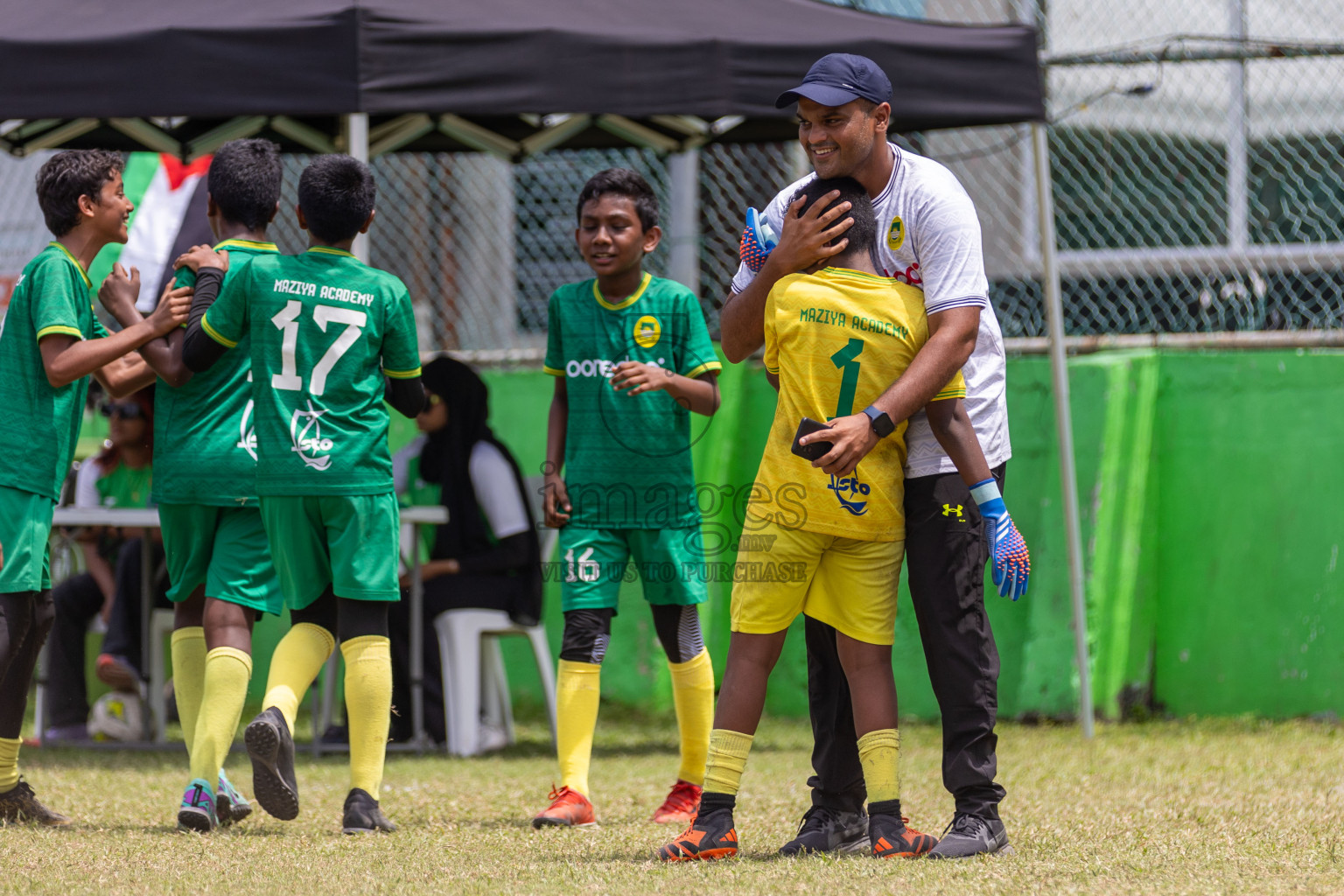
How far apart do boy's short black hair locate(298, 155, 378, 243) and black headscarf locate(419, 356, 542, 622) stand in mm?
2158

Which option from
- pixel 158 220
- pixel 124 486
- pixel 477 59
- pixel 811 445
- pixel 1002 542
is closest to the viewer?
pixel 811 445

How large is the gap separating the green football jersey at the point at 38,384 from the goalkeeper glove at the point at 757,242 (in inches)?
73.9

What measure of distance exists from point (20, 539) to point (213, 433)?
57cm

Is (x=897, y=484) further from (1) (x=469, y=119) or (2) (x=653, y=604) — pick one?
(1) (x=469, y=119)

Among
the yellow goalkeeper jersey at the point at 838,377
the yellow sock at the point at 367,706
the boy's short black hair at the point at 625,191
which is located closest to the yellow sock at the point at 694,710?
the yellow sock at the point at 367,706

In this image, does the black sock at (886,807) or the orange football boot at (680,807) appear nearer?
the black sock at (886,807)

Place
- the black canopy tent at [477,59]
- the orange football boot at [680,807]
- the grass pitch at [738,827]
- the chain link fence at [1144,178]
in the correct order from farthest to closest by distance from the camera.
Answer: the chain link fence at [1144,178]
the black canopy tent at [477,59]
the orange football boot at [680,807]
the grass pitch at [738,827]

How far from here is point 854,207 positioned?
3.32 metres

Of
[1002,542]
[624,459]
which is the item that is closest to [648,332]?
[624,459]

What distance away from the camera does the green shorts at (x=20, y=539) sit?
12.7ft

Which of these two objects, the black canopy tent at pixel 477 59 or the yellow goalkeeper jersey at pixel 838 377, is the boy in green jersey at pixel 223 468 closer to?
the black canopy tent at pixel 477 59

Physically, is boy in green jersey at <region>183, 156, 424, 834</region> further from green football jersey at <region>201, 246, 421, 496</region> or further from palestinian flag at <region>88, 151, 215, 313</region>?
palestinian flag at <region>88, 151, 215, 313</region>

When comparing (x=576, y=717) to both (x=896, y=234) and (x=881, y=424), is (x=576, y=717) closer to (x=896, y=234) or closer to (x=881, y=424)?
(x=881, y=424)

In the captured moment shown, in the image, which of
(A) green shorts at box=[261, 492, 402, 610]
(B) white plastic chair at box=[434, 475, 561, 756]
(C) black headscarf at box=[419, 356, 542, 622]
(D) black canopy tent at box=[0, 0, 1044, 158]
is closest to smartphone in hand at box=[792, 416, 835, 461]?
(A) green shorts at box=[261, 492, 402, 610]
